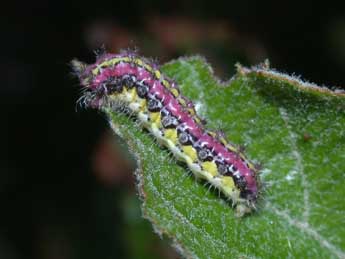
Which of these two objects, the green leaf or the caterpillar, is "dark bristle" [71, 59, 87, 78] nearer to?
the caterpillar

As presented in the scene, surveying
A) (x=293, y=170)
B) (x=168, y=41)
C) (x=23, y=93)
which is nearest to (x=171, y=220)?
(x=293, y=170)

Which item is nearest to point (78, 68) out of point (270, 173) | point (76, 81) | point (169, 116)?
point (169, 116)

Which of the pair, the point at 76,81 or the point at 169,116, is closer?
the point at 169,116

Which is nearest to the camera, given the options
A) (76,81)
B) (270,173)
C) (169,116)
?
(270,173)

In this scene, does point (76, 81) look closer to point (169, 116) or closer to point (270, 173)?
point (169, 116)

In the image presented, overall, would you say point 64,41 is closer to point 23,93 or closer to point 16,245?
point 23,93

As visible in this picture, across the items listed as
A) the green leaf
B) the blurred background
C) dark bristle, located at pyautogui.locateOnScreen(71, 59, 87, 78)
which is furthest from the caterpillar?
the blurred background
